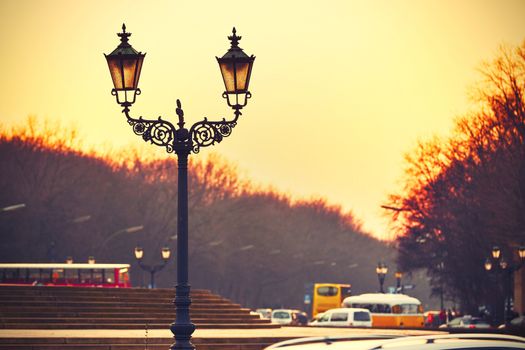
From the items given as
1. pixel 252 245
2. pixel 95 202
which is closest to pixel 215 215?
pixel 252 245

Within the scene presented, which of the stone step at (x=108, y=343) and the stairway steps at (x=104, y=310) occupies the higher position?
the stairway steps at (x=104, y=310)

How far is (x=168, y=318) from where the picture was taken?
1736 inches

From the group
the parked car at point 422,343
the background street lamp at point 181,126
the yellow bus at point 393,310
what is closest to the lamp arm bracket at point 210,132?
the background street lamp at point 181,126

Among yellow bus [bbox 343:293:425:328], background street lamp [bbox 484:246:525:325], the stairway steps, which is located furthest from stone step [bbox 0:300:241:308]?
yellow bus [bbox 343:293:425:328]

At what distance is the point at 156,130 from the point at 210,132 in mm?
730

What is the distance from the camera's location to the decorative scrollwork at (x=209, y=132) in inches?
739

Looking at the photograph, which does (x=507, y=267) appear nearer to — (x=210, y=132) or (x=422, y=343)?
(x=210, y=132)

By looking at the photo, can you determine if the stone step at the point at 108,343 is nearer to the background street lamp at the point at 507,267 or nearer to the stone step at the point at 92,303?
the stone step at the point at 92,303

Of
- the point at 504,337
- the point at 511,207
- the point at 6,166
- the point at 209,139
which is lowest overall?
the point at 504,337

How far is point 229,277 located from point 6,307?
8467cm

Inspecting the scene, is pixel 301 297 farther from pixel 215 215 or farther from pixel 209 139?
pixel 209 139

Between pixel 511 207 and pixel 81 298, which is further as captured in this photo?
pixel 511 207

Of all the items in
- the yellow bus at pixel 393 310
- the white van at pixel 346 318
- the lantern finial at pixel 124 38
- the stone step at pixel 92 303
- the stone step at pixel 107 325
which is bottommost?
the stone step at pixel 107 325

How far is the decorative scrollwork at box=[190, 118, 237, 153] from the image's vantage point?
1877 cm
